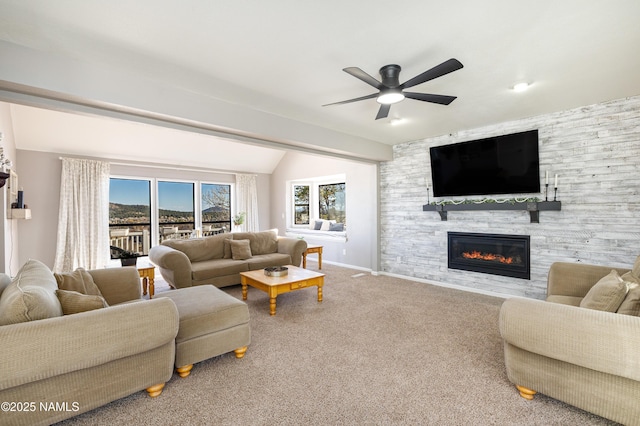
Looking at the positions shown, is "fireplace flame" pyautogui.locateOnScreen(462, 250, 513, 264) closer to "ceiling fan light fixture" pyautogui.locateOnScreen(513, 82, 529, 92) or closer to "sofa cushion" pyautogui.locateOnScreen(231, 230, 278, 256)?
"ceiling fan light fixture" pyautogui.locateOnScreen(513, 82, 529, 92)

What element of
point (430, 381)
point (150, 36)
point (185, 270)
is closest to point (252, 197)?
point (185, 270)

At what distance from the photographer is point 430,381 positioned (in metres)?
2.13

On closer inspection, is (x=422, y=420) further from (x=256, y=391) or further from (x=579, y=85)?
(x=579, y=85)

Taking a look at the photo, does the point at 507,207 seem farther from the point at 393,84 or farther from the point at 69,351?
the point at 69,351

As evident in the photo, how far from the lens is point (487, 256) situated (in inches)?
170

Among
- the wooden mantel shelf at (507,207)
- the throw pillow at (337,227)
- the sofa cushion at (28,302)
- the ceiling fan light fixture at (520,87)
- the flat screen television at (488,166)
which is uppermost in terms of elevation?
the ceiling fan light fixture at (520,87)

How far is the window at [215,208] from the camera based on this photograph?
7469mm

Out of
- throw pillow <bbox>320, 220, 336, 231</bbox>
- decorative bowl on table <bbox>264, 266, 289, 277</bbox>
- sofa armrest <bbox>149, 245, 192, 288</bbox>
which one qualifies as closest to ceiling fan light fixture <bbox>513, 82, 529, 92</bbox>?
decorative bowl on table <bbox>264, 266, 289, 277</bbox>

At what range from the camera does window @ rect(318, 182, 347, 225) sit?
276 inches

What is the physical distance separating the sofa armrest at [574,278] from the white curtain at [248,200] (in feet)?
21.8

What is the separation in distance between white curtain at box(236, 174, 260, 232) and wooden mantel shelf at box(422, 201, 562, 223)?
16.1 ft

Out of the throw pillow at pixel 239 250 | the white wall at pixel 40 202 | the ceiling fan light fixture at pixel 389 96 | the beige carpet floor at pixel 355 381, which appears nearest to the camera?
the beige carpet floor at pixel 355 381

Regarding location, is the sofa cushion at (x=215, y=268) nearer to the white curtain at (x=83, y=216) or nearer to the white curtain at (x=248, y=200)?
the white curtain at (x=83, y=216)

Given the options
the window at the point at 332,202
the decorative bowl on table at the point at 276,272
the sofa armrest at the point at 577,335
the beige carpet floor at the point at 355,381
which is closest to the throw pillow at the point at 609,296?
the sofa armrest at the point at 577,335
